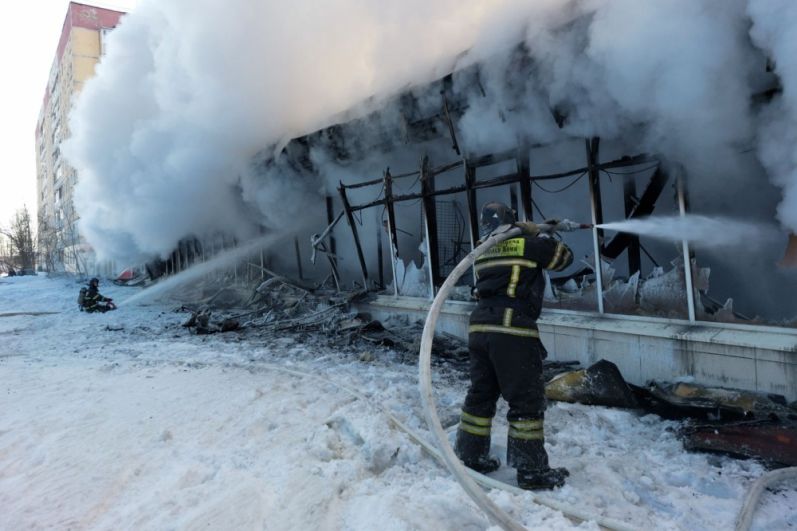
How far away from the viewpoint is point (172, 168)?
11.1 metres

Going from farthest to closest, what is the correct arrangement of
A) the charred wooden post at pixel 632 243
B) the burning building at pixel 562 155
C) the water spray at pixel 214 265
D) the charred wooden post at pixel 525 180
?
the water spray at pixel 214 265 → the charred wooden post at pixel 525 180 → the charred wooden post at pixel 632 243 → the burning building at pixel 562 155

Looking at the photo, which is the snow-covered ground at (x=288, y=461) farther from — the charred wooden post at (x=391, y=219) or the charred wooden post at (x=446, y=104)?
the charred wooden post at (x=446, y=104)

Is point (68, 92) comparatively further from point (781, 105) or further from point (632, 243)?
point (781, 105)

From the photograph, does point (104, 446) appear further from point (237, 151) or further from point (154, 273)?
point (154, 273)

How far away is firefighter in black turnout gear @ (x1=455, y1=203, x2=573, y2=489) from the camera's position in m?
2.69

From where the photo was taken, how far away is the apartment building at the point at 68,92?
3364 cm

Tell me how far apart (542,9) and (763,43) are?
1.91m

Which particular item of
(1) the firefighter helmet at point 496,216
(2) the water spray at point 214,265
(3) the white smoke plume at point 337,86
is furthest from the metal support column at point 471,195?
(2) the water spray at point 214,265

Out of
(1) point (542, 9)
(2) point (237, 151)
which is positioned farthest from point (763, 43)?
(2) point (237, 151)

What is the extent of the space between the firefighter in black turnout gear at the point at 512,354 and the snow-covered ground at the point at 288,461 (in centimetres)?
26

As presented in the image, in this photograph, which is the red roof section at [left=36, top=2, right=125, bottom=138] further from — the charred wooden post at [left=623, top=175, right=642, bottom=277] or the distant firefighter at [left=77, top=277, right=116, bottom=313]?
the charred wooden post at [left=623, top=175, right=642, bottom=277]

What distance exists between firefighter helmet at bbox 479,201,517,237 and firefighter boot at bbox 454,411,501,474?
1163 mm

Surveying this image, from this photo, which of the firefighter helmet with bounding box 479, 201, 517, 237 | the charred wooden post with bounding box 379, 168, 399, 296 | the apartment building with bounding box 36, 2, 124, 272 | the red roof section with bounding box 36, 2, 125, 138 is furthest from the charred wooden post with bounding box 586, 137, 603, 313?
the red roof section with bounding box 36, 2, 125, 138

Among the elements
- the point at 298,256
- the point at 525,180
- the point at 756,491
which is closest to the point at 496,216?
the point at 756,491
